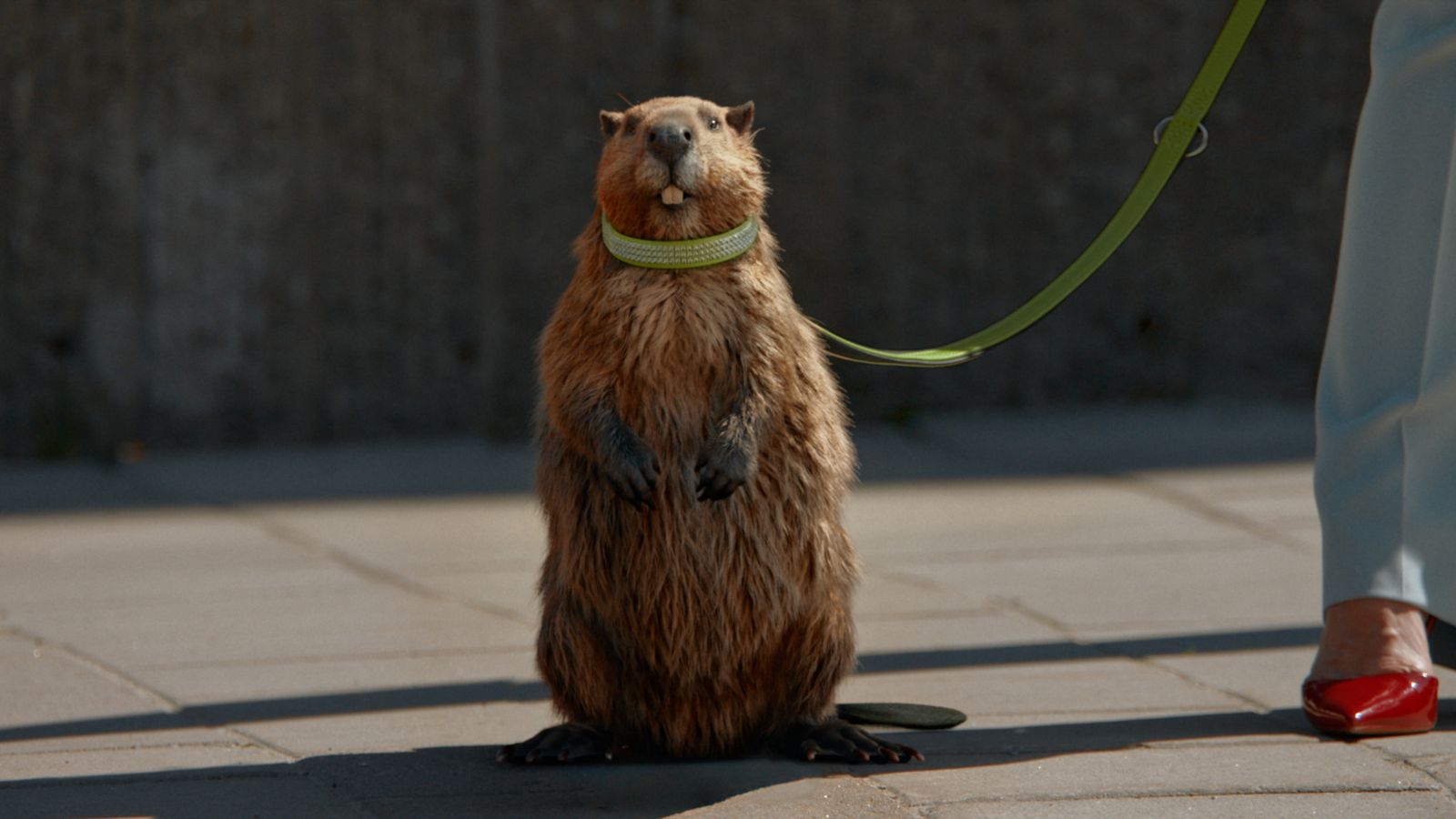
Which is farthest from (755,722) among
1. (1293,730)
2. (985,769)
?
(1293,730)

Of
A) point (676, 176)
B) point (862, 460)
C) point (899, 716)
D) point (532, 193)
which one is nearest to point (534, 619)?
point (899, 716)

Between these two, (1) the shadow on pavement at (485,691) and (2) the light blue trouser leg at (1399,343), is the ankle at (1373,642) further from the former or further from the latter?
(1) the shadow on pavement at (485,691)

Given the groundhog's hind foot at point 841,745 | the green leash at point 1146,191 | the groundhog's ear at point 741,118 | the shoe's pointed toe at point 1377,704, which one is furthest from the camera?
the green leash at point 1146,191

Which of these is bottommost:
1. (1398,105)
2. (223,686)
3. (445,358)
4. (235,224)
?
(223,686)

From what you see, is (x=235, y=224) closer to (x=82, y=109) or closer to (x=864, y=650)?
(x=82, y=109)

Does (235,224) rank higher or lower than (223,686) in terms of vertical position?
higher

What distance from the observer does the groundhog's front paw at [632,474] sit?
11.3 ft

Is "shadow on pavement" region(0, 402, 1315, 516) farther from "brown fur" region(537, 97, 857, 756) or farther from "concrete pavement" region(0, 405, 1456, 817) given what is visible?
"brown fur" region(537, 97, 857, 756)

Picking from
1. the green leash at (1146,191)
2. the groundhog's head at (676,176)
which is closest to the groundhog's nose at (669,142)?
the groundhog's head at (676,176)

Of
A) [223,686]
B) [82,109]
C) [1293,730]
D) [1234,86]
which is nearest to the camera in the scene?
[1293,730]

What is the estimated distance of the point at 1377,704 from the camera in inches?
154

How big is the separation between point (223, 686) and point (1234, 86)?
5570mm

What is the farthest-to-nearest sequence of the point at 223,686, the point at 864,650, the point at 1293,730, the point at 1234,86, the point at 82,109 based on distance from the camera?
the point at 1234,86 → the point at 82,109 → the point at 864,650 → the point at 223,686 → the point at 1293,730

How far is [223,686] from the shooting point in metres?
4.55
